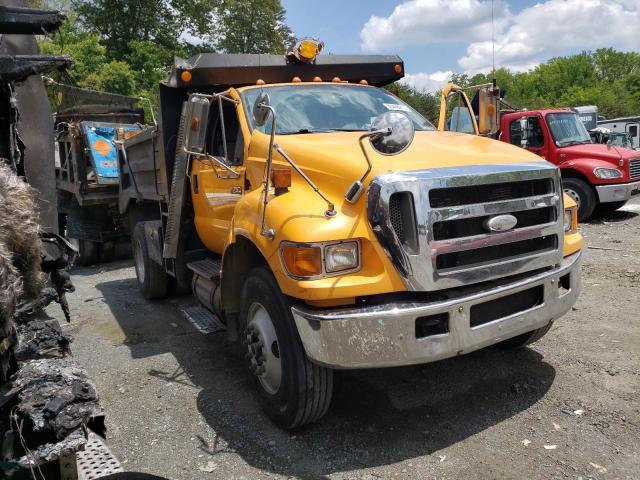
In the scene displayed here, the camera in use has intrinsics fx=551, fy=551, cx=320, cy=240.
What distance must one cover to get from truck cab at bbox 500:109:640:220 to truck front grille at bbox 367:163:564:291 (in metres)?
7.41

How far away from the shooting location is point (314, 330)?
3.02 meters

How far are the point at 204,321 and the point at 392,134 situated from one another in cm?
254

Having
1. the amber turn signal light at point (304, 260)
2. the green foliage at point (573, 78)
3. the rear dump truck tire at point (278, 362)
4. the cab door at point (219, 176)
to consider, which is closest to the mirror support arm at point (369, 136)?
the amber turn signal light at point (304, 260)

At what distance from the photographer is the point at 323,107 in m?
4.61

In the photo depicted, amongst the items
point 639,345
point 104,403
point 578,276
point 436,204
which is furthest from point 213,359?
point 639,345

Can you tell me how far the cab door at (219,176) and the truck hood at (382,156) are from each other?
15.5 inches

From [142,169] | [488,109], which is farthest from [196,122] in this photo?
[142,169]

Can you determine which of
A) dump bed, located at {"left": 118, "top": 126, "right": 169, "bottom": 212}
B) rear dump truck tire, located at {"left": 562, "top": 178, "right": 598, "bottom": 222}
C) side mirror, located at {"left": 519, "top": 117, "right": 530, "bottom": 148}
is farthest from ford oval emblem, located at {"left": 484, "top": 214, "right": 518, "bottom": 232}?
side mirror, located at {"left": 519, "top": 117, "right": 530, "bottom": 148}

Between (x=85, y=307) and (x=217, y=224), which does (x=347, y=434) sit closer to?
(x=217, y=224)

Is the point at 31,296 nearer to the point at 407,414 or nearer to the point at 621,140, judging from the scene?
the point at 407,414

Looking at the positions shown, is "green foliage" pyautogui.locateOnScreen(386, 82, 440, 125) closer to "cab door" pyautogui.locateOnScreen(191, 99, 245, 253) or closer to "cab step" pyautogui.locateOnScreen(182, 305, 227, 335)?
"cab door" pyautogui.locateOnScreen(191, 99, 245, 253)

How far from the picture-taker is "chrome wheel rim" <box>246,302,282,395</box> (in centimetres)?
355

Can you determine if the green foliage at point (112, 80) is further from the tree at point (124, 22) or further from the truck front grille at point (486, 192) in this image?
the truck front grille at point (486, 192)

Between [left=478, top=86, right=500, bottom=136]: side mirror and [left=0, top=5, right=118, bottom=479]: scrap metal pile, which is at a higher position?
[left=478, top=86, right=500, bottom=136]: side mirror
